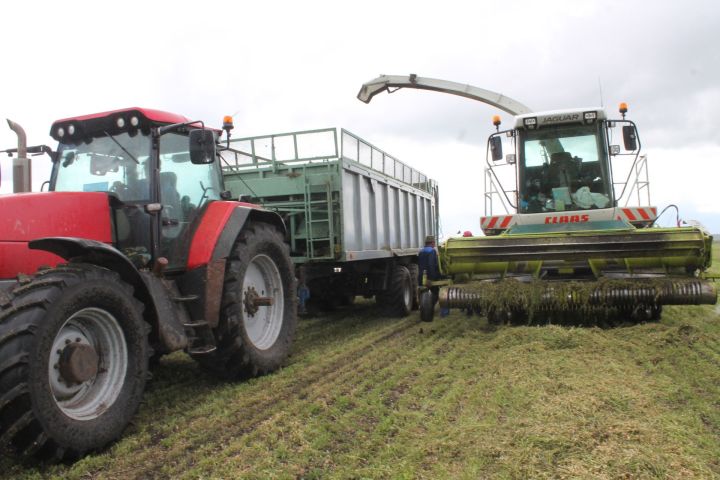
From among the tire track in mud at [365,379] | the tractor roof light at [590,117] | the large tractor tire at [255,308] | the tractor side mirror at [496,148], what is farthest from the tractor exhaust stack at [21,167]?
the tractor roof light at [590,117]

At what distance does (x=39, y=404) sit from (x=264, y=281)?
2788mm

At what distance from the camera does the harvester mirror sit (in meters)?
7.64

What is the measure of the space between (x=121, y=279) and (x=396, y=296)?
232 inches

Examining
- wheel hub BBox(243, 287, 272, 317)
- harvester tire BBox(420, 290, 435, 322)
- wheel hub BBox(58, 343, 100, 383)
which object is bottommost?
harvester tire BBox(420, 290, 435, 322)

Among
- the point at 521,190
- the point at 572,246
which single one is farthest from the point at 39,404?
the point at 521,190

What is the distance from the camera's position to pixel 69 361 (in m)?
3.08

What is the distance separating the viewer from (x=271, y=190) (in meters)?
7.57

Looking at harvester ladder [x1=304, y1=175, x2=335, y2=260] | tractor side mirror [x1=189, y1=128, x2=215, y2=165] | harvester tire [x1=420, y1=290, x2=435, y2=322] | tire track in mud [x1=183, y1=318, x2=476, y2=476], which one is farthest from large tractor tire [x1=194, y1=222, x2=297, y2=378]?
harvester tire [x1=420, y1=290, x2=435, y2=322]

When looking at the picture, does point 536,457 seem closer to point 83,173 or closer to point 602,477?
point 602,477

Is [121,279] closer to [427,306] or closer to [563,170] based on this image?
[427,306]

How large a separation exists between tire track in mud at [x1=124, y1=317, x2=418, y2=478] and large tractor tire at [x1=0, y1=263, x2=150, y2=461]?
363mm

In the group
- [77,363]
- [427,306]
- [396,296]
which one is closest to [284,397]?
[77,363]

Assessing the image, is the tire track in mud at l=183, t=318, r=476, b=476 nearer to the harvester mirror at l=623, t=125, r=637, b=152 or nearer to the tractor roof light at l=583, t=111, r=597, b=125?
the harvester mirror at l=623, t=125, r=637, b=152

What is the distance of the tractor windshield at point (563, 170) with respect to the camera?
8008mm
